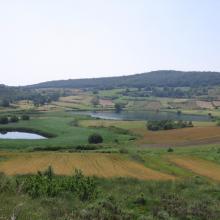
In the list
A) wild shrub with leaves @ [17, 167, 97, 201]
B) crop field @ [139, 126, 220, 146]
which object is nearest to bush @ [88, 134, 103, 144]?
crop field @ [139, 126, 220, 146]

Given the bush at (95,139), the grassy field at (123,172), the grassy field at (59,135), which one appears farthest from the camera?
the bush at (95,139)

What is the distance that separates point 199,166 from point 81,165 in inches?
486

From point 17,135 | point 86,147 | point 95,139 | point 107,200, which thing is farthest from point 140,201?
point 17,135

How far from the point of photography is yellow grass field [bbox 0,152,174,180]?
41.2 metres

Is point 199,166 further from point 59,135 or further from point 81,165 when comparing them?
point 59,135

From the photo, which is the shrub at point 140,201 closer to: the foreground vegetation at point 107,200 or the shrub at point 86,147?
the foreground vegetation at point 107,200

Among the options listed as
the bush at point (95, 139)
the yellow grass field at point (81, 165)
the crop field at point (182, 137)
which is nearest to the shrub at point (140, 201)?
the yellow grass field at point (81, 165)

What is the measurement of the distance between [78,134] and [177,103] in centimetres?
11350

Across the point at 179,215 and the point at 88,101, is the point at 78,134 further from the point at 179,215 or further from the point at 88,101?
the point at 88,101

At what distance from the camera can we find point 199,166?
47844 mm

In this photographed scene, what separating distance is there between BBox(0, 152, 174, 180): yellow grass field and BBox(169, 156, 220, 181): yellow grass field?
400cm

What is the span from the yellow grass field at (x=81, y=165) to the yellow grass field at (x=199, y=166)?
4.00 meters

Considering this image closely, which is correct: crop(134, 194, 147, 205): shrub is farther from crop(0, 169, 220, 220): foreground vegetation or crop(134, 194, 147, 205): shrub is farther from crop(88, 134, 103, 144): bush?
crop(88, 134, 103, 144): bush

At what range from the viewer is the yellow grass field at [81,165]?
135ft
